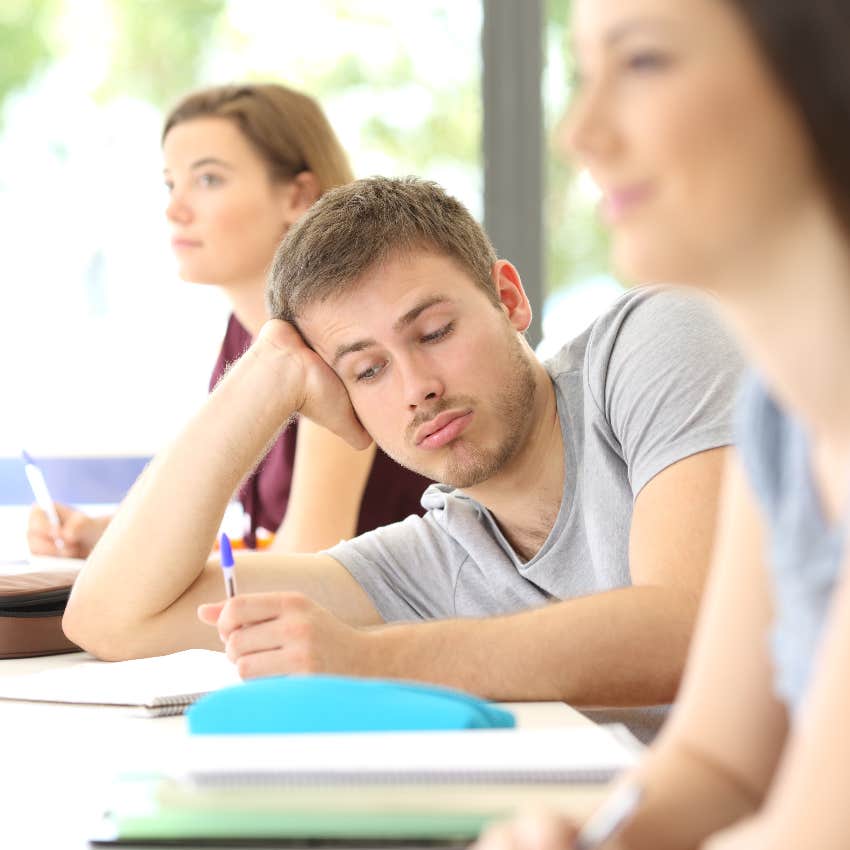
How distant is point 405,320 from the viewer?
5.42 ft

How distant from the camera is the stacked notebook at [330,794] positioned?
0.71 metres

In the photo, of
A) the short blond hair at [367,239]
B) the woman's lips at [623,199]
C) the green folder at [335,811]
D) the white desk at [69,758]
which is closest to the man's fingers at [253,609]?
the white desk at [69,758]

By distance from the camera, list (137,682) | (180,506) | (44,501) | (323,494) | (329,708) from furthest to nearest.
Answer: (44,501)
(323,494)
(180,506)
(137,682)
(329,708)

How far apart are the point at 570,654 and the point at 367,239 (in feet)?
2.01

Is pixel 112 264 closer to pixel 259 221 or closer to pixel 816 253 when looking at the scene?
pixel 259 221

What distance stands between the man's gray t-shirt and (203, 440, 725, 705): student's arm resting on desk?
9cm

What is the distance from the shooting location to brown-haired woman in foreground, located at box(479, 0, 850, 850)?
591 millimetres

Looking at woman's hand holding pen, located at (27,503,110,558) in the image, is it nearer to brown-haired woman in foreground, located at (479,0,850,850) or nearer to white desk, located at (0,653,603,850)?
white desk, located at (0,653,603,850)

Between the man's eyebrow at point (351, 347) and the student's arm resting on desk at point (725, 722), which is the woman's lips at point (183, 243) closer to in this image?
the man's eyebrow at point (351, 347)

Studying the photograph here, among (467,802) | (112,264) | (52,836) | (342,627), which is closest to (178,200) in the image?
(112,264)

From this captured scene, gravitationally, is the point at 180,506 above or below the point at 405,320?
below

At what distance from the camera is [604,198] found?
0.70 metres

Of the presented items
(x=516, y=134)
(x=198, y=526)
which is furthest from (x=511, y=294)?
(x=516, y=134)

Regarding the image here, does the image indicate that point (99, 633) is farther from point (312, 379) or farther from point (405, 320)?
point (405, 320)
